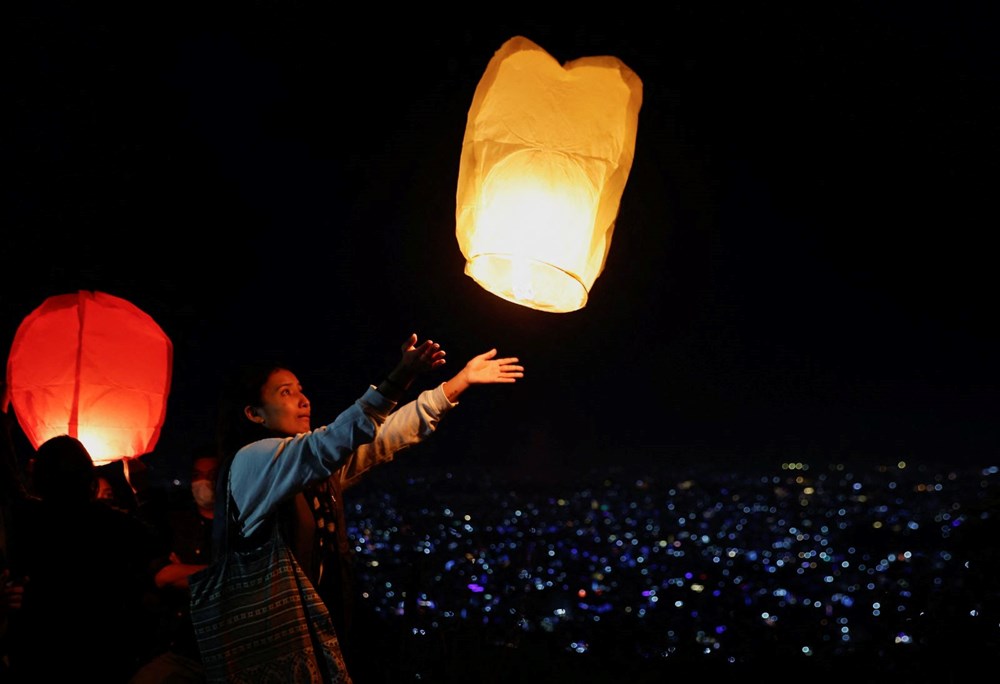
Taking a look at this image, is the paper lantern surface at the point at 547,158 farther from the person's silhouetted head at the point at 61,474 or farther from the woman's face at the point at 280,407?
the person's silhouetted head at the point at 61,474

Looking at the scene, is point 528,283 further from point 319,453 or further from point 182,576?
point 182,576

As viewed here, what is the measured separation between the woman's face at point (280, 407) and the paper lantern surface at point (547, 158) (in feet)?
2.44

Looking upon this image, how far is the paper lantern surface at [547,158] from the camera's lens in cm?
274

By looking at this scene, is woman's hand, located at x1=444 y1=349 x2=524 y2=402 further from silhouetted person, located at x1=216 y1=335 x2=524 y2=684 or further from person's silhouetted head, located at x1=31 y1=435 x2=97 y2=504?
person's silhouetted head, located at x1=31 y1=435 x2=97 y2=504

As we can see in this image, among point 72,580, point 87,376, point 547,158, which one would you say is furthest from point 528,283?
point 87,376

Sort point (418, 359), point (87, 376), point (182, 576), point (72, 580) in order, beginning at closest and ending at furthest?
point (418, 359) → point (72, 580) → point (182, 576) → point (87, 376)

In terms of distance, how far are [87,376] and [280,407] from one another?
2.12m

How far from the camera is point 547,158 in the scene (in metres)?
2.77

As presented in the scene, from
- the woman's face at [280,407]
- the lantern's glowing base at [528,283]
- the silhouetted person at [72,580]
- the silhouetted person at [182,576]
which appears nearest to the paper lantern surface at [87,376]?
the silhouetted person at [182,576]

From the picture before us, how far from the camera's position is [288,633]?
255 centimetres

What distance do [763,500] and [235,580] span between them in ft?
82.2

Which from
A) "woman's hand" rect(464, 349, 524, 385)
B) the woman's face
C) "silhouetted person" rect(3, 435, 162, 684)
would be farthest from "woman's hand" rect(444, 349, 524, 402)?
"silhouetted person" rect(3, 435, 162, 684)

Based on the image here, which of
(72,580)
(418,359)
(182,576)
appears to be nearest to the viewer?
(418,359)

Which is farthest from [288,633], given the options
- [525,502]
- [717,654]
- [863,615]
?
[525,502]
